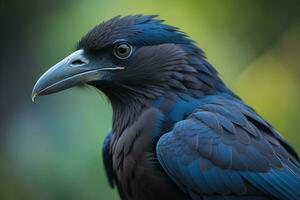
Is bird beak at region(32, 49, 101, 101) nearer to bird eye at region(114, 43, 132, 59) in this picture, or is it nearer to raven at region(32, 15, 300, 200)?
raven at region(32, 15, 300, 200)

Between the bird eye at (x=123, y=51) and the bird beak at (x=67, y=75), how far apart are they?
7.7 inches

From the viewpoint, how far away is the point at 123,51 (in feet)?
23.5

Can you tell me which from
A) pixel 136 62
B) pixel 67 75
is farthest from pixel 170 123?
pixel 67 75

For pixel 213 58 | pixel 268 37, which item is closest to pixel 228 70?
pixel 213 58

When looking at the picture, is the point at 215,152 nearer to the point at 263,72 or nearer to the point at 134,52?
the point at 134,52

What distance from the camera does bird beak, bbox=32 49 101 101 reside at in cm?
699

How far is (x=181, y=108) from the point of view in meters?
6.93

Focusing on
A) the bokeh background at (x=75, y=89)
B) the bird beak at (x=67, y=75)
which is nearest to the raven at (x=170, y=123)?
the bird beak at (x=67, y=75)

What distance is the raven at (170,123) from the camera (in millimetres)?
6648

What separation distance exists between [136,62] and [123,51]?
0.42 ft

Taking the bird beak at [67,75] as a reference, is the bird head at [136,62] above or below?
above

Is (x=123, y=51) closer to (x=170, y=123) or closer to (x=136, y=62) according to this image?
(x=136, y=62)

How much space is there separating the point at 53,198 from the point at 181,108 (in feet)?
8.01

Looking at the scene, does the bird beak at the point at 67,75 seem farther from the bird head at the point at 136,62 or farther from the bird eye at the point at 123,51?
the bird eye at the point at 123,51
